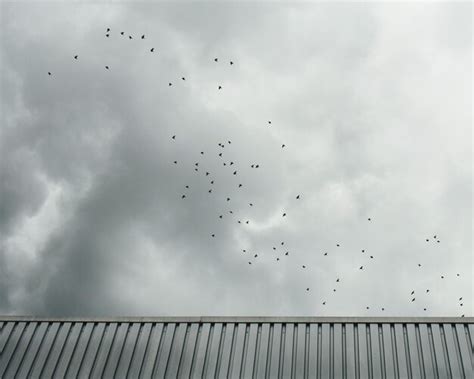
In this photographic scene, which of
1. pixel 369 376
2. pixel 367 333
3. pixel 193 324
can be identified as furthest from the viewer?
pixel 193 324

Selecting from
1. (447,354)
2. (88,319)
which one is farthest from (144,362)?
(447,354)

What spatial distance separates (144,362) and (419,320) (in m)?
23.3

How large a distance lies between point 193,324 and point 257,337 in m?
5.91

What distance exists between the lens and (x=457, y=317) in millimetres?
40594

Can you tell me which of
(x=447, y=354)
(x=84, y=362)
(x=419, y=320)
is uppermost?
(x=419, y=320)

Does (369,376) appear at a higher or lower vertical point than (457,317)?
lower

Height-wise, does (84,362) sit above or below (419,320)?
below

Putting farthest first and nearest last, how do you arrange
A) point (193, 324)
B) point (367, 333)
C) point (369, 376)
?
point (193, 324) < point (367, 333) < point (369, 376)

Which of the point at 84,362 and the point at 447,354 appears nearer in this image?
the point at 447,354

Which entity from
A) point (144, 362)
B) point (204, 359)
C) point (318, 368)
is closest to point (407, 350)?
point (318, 368)

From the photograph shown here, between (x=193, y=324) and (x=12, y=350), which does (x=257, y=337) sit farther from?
(x=12, y=350)

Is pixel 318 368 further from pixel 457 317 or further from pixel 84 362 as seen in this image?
pixel 84 362

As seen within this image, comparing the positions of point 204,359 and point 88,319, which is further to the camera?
point 88,319

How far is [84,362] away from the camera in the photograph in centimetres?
4353
